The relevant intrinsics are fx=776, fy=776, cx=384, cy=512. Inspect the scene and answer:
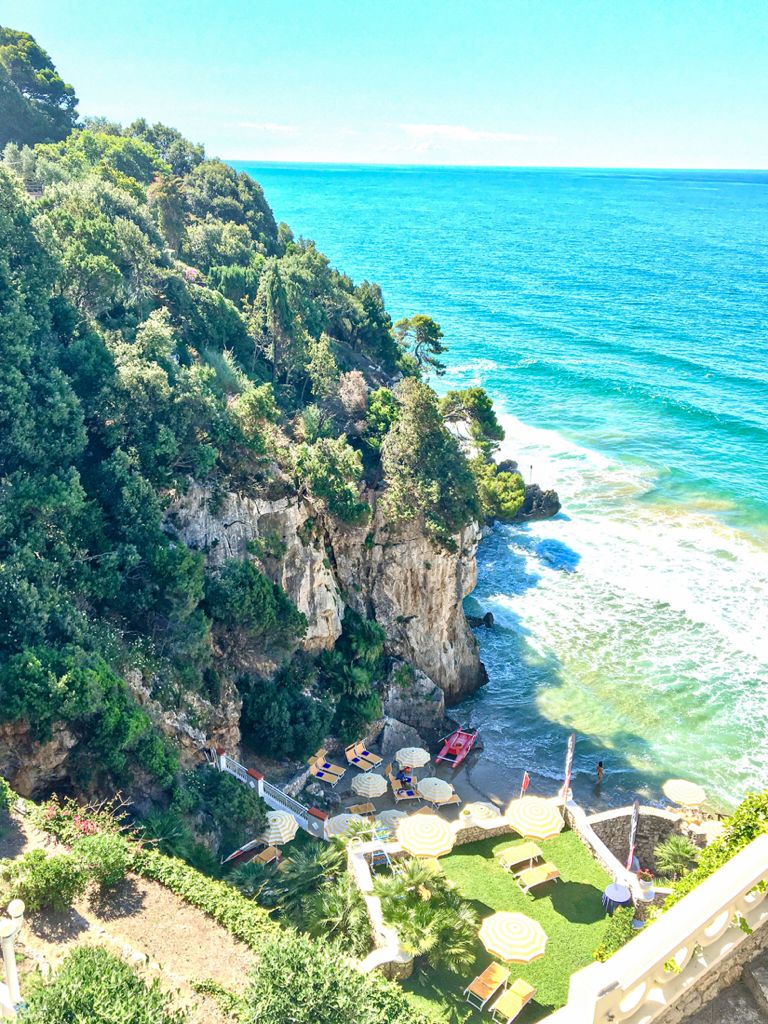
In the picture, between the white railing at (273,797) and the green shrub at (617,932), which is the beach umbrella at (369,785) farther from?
the green shrub at (617,932)

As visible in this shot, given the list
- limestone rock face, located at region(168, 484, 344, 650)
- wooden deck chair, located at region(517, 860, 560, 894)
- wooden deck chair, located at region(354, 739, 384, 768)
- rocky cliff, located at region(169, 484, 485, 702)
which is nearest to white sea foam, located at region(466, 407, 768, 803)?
rocky cliff, located at region(169, 484, 485, 702)

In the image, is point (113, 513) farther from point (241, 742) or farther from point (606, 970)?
point (606, 970)

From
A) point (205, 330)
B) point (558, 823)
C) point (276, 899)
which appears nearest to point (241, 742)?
point (276, 899)

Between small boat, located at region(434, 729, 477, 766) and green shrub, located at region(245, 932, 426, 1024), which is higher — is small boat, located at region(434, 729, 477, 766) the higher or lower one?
the lower one

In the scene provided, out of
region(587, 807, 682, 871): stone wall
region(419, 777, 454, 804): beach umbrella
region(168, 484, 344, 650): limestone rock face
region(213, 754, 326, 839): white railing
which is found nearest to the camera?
region(587, 807, 682, 871): stone wall

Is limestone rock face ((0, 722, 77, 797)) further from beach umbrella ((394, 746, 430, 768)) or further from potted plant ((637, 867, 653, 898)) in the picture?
potted plant ((637, 867, 653, 898))

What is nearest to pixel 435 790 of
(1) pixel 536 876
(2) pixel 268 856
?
(2) pixel 268 856

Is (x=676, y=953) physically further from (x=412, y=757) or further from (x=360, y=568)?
(x=360, y=568)
